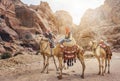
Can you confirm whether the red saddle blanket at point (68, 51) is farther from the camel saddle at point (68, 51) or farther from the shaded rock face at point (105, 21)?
the shaded rock face at point (105, 21)

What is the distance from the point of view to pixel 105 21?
339 ft

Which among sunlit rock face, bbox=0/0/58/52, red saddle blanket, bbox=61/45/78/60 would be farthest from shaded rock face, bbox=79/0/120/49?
red saddle blanket, bbox=61/45/78/60

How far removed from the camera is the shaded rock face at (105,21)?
69438mm

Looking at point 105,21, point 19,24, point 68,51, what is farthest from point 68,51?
point 105,21

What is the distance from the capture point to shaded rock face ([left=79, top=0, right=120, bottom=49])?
69.4m

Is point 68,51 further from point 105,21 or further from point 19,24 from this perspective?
point 105,21

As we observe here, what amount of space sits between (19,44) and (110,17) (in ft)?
172

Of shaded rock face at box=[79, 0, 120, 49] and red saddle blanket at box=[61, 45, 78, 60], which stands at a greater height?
shaded rock face at box=[79, 0, 120, 49]

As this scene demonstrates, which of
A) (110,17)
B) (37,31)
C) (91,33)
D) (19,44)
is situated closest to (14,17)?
(37,31)

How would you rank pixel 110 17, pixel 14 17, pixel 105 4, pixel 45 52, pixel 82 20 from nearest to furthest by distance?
pixel 45 52, pixel 14 17, pixel 110 17, pixel 105 4, pixel 82 20

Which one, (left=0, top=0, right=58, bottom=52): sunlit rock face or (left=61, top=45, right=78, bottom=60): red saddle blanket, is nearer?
(left=61, top=45, right=78, bottom=60): red saddle blanket

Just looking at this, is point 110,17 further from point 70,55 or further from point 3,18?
point 70,55

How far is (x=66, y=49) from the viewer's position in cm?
1586

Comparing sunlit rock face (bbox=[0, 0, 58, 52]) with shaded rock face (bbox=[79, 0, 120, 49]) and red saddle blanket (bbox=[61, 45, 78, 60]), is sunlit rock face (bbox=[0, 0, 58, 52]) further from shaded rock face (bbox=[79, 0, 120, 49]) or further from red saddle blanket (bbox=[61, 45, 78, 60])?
red saddle blanket (bbox=[61, 45, 78, 60])
